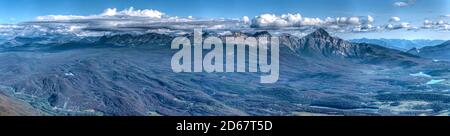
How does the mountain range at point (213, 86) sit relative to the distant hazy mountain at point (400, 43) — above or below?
below

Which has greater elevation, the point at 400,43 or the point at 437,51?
the point at 400,43

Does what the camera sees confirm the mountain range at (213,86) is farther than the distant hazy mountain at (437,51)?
No

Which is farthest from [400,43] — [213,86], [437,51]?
[213,86]

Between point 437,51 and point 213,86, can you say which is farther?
point 213,86

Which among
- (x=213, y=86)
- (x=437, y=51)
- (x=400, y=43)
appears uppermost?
(x=400, y=43)

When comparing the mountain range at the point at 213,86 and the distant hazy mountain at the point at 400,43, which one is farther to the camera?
the distant hazy mountain at the point at 400,43

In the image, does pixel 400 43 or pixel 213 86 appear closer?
pixel 213 86

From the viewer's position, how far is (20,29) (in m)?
8.55

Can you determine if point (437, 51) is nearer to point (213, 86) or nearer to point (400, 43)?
point (400, 43)

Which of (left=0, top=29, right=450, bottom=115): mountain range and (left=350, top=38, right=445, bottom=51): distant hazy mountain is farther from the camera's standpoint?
(left=350, top=38, right=445, bottom=51): distant hazy mountain

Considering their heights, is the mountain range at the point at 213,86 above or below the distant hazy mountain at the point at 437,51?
below
